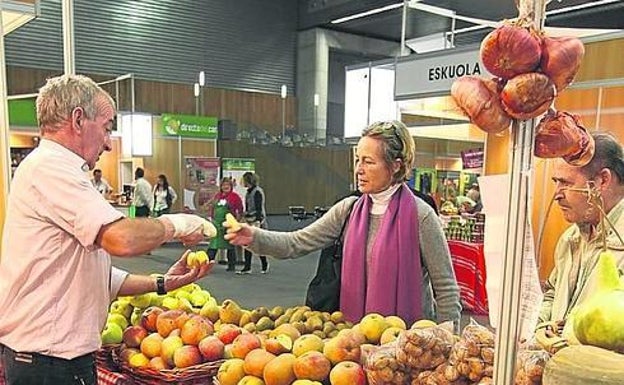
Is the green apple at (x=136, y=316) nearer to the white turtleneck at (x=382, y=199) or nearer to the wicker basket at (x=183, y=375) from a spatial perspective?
the wicker basket at (x=183, y=375)

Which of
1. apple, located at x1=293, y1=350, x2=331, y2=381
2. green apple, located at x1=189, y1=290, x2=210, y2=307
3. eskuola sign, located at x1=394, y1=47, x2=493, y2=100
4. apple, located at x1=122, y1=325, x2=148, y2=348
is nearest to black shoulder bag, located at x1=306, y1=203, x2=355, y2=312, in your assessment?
green apple, located at x1=189, y1=290, x2=210, y2=307

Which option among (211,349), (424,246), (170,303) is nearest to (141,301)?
(170,303)

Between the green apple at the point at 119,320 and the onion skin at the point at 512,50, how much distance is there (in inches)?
62.5

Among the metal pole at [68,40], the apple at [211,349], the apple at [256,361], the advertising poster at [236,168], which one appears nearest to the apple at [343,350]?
the apple at [256,361]

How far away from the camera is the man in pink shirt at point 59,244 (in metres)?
1.50

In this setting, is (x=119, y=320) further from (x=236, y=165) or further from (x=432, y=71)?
(x=236, y=165)

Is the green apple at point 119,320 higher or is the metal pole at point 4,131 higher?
the metal pole at point 4,131

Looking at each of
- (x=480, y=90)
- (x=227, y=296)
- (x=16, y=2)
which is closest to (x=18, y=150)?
(x=227, y=296)

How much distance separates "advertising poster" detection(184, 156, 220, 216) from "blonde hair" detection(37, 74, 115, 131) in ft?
33.9

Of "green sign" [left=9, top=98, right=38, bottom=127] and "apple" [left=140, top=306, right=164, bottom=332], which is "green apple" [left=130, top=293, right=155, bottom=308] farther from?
"green sign" [left=9, top=98, right=38, bottom=127]

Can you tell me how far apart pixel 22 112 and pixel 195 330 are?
10.3 meters

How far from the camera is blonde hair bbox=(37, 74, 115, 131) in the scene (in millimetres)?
1582

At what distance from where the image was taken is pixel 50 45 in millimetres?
12031

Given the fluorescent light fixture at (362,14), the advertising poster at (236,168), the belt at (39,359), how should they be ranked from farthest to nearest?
the fluorescent light fixture at (362,14)
the advertising poster at (236,168)
the belt at (39,359)
